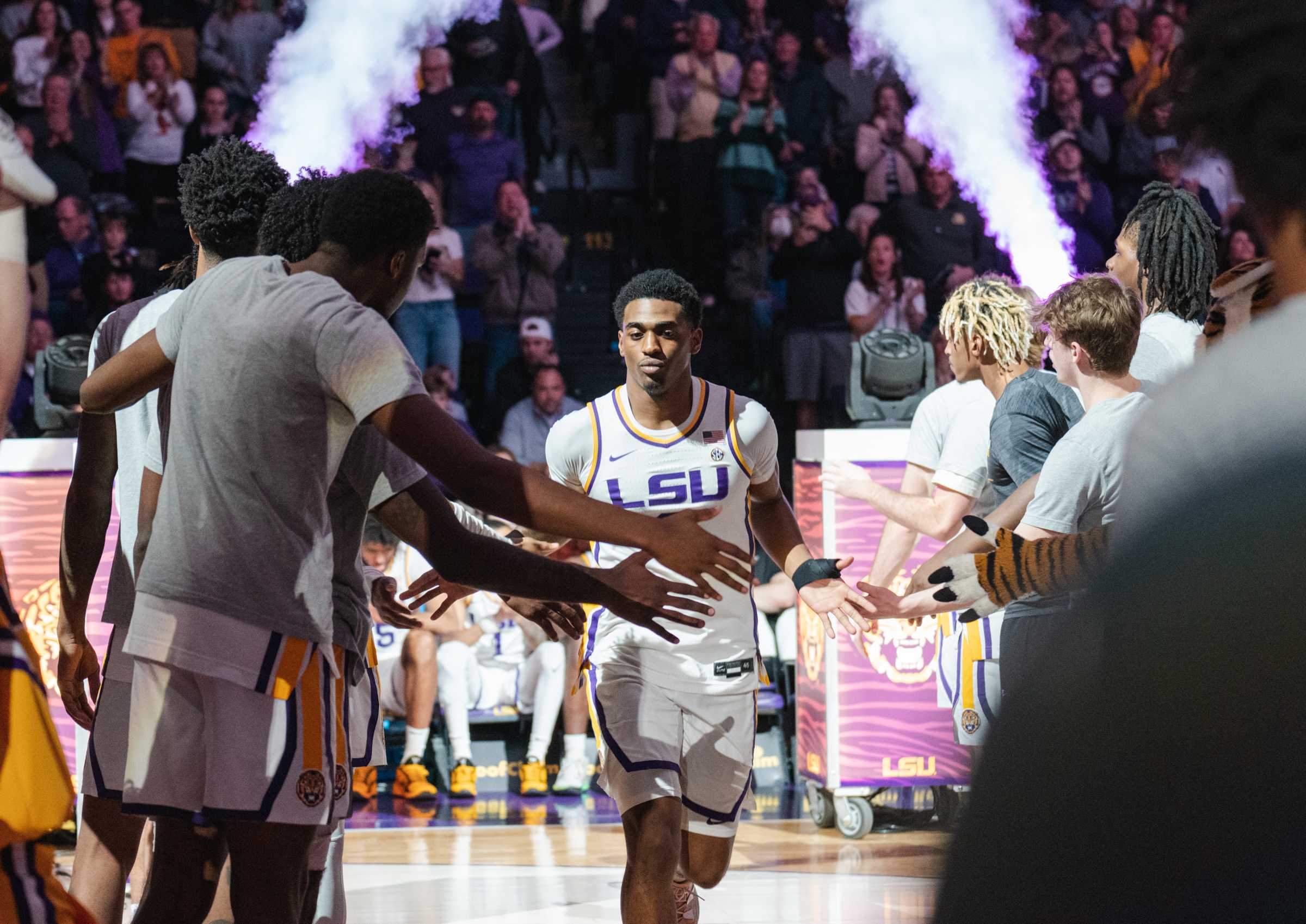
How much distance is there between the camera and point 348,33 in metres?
10.3

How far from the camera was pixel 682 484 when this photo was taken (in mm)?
4484

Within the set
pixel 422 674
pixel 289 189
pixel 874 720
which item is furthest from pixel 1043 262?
pixel 289 189

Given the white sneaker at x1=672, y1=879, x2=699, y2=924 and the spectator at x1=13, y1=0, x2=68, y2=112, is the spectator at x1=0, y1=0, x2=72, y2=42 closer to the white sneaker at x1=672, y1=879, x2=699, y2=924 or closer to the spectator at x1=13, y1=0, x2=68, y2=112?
the spectator at x1=13, y1=0, x2=68, y2=112

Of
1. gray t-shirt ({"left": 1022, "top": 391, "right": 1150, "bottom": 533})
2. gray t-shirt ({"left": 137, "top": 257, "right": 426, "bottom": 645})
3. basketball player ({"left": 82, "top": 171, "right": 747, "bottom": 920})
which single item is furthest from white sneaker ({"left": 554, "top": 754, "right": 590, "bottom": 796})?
gray t-shirt ({"left": 137, "top": 257, "right": 426, "bottom": 645})

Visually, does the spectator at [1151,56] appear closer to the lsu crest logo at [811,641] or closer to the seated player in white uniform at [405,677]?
the lsu crest logo at [811,641]

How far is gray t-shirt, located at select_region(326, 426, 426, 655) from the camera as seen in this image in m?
2.79

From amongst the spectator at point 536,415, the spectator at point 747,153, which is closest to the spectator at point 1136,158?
the spectator at point 747,153

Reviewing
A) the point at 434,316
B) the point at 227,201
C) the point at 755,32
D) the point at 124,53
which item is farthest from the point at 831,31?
the point at 227,201

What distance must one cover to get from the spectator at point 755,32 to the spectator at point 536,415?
3.28 m

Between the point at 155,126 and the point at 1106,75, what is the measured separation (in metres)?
7.11

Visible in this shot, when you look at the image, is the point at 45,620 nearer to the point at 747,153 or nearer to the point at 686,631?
the point at 686,631

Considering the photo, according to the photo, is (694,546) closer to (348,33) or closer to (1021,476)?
(1021,476)

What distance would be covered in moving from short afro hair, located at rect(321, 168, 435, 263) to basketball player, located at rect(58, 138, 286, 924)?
738mm

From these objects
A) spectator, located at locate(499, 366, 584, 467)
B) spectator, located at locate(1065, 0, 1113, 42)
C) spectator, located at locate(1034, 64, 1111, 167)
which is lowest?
spectator, located at locate(499, 366, 584, 467)
